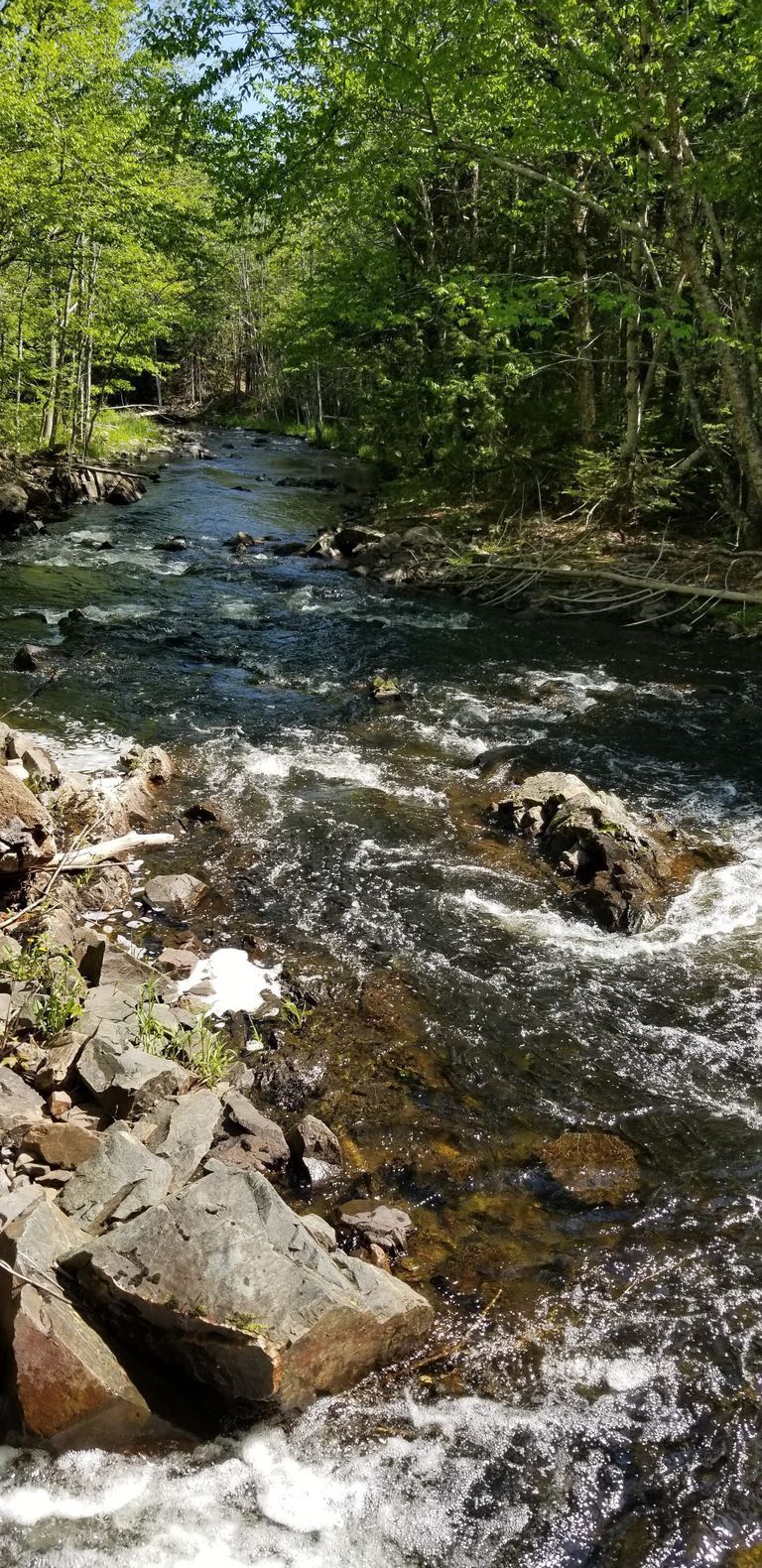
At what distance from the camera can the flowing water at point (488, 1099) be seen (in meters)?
3.45

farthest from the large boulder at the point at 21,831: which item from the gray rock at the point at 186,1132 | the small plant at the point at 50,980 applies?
the gray rock at the point at 186,1132

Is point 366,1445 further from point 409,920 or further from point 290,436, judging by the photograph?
point 290,436

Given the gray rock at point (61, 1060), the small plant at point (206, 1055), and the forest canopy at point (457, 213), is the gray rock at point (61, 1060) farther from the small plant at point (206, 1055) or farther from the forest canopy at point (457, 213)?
the forest canopy at point (457, 213)

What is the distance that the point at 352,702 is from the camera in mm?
12906

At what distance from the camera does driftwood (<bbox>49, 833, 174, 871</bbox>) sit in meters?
7.75

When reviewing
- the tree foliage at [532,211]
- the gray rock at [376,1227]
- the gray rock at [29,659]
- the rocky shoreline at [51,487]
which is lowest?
the gray rock at [376,1227]

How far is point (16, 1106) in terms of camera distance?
192 inches

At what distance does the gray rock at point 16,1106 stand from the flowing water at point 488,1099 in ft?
5.31

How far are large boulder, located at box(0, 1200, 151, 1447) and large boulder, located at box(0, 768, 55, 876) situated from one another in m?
3.78

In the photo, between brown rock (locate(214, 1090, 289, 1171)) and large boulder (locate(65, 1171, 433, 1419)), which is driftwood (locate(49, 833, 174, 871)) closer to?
brown rock (locate(214, 1090, 289, 1171))

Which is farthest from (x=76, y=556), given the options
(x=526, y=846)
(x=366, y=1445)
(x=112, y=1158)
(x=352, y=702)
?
(x=366, y=1445)

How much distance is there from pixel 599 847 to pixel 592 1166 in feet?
11.8

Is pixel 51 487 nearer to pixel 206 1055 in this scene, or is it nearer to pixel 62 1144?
pixel 206 1055

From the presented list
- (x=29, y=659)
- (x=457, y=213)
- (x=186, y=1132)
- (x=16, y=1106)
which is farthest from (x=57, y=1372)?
(x=457, y=213)
